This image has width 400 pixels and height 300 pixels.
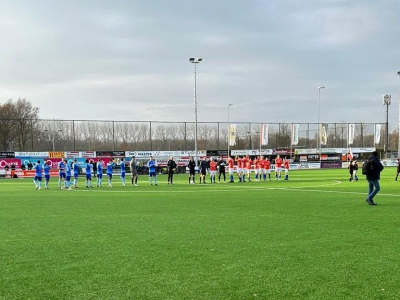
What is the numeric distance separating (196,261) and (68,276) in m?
1.97

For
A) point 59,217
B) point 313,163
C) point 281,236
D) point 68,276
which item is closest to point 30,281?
point 68,276

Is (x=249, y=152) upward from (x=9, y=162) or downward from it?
upward

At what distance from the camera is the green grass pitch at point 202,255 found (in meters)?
5.11

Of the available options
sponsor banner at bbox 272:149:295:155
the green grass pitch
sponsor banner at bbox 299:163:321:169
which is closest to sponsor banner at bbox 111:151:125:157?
sponsor banner at bbox 272:149:295:155

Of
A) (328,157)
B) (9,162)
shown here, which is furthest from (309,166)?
(9,162)

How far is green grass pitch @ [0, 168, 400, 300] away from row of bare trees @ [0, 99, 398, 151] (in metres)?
58.0

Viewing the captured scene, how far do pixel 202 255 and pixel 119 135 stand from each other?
65.5 meters

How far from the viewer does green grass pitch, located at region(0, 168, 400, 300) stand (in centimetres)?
511

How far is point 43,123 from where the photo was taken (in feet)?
219

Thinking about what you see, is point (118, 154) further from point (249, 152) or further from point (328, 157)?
point (328, 157)

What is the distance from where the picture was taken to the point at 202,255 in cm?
683

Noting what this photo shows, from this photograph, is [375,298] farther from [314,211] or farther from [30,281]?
[314,211]

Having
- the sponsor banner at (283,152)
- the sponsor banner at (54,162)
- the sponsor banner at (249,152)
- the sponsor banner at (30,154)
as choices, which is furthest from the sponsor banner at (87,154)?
the sponsor banner at (283,152)

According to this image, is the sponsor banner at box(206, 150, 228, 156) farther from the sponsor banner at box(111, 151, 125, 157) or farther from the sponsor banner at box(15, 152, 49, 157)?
the sponsor banner at box(15, 152, 49, 157)
